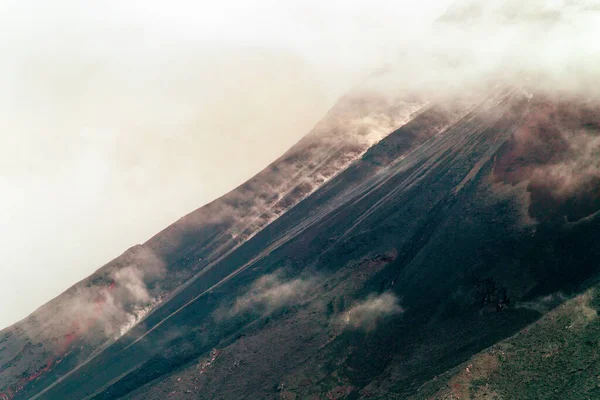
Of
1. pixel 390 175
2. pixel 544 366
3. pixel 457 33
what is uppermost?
pixel 457 33

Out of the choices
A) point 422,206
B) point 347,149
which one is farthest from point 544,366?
point 347,149

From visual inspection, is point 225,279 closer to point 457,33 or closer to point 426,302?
point 426,302

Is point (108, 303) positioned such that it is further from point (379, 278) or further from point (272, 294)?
point (379, 278)

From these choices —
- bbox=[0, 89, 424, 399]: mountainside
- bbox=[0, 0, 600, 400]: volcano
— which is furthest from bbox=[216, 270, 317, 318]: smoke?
bbox=[0, 89, 424, 399]: mountainside

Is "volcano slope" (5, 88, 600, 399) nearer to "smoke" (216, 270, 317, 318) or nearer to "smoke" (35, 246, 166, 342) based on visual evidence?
"smoke" (216, 270, 317, 318)

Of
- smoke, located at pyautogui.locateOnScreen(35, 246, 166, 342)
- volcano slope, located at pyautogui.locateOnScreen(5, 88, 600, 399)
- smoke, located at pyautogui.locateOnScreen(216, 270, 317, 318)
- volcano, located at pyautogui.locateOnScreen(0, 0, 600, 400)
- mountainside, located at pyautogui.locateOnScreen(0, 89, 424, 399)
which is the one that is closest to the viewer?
Answer: volcano, located at pyautogui.locateOnScreen(0, 0, 600, 400)

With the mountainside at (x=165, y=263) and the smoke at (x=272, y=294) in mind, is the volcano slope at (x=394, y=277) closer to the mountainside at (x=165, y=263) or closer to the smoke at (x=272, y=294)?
the smoke at (x=272, y=294)
